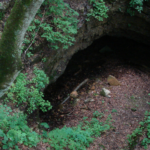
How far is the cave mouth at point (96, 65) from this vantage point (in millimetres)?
6970

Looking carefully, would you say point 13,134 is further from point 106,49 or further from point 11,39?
point 106,49

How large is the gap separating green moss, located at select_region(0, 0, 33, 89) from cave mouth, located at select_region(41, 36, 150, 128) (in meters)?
3.76

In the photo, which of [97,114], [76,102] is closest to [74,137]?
[97,114]

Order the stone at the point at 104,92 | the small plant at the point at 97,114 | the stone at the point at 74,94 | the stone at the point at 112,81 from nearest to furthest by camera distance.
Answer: the small plant at the point at 97,114 < the stone at the point at 104,92 < the stone at the point at 74,94 < the stone at the point at 112,81

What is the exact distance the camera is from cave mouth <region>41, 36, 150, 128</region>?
697cm

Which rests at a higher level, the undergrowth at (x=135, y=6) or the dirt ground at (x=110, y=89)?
the undergrowth at (x=135, y=6)

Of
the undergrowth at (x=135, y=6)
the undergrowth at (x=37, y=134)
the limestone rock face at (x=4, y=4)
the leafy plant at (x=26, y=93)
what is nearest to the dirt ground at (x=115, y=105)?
the undergrowth at (x=37, y=134)

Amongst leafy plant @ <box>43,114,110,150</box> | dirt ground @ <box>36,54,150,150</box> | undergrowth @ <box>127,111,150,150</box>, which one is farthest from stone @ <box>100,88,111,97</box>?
undergrowth @ <box>127,111,150,150</box>

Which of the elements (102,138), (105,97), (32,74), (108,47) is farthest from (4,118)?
(108,47)

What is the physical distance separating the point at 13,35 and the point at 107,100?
4.63m

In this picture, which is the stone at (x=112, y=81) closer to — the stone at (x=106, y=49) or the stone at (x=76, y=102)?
Answer: the stone at (x=76, y=102)

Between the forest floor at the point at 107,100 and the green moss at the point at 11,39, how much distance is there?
10.1 ft

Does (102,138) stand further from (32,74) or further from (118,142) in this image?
(32,74)

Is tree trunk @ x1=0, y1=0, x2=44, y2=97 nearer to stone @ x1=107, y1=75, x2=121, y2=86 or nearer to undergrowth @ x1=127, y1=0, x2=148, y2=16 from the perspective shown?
stone @ x1=107, y1=75, x2=121, y2=86
